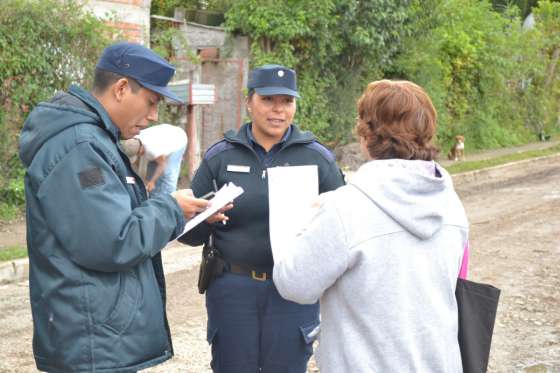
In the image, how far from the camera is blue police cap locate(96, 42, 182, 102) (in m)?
2.36

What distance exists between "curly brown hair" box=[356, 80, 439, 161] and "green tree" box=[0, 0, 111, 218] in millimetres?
7660

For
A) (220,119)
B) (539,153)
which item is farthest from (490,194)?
(539,153)

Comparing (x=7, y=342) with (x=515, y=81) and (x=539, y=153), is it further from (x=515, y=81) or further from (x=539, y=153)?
(x=515, y=81)

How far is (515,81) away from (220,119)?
469 inches

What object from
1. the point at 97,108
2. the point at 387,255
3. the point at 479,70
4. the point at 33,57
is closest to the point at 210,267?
the point at 97,108

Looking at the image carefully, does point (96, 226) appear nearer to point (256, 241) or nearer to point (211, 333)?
point (256, 241)

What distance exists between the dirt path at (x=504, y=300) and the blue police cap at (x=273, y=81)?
235 centimetres

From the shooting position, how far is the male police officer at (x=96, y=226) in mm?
2158

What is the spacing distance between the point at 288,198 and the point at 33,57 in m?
7.33

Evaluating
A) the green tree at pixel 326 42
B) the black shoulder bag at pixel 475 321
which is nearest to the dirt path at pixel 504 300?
the black shoulder bag at pixel 475 321

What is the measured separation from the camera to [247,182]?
3209mm

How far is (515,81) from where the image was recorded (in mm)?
21891

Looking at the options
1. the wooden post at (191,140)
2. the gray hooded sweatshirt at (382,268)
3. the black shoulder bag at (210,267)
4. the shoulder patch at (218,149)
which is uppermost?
the shoulder patch at (218,149)

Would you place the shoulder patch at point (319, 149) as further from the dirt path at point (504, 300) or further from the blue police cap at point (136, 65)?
the dirt path at point (504, 300)
